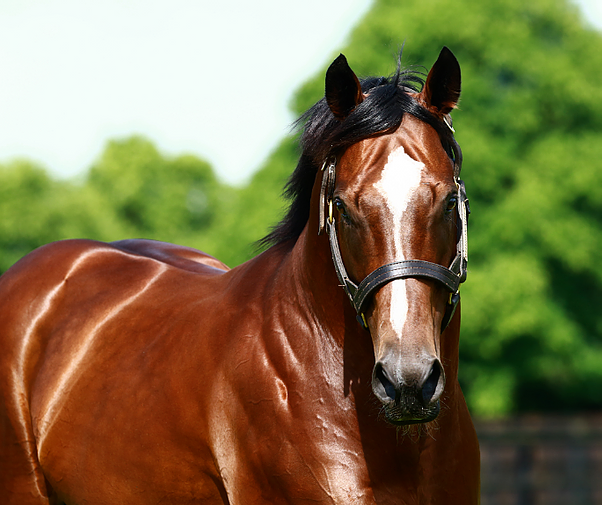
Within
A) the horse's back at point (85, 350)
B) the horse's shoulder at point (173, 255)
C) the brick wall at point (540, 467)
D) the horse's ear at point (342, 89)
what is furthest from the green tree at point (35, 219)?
the horse's ear at point (342, 89)

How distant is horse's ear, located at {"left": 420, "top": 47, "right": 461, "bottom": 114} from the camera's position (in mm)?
3000

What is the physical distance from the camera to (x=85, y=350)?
13.2ft

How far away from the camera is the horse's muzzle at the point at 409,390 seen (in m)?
2.45

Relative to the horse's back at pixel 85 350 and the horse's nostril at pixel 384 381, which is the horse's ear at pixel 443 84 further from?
the horse's back at pixel 85 350

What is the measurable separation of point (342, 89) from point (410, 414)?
1.27 metres

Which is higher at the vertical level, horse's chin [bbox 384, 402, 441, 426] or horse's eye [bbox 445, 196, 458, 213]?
horse's eye [bbox 445, 196, 458, 213]

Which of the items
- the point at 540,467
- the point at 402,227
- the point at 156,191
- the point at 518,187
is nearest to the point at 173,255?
the point at 402,227

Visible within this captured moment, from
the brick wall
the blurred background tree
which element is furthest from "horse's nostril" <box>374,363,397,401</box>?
the blurred background tree

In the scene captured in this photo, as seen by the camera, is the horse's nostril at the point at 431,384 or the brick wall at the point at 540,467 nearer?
the horse's nostril at the point at 431,384

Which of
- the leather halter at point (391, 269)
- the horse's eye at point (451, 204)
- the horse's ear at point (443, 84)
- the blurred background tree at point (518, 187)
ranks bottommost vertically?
the leather halter at point (391, 269)

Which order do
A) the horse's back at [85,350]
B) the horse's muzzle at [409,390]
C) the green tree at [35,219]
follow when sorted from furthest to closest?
the green tree at [35,219] < the horse's back at [85,350] < the horse's muzzle at [409,390]

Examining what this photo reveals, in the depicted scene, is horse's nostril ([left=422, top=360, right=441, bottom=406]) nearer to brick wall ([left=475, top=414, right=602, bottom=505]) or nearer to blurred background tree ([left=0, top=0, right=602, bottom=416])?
brick wall ([left=475, top=414, right=602, bottom=505])

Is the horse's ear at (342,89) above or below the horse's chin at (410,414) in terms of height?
above

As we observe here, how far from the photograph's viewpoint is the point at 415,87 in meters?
3.35
